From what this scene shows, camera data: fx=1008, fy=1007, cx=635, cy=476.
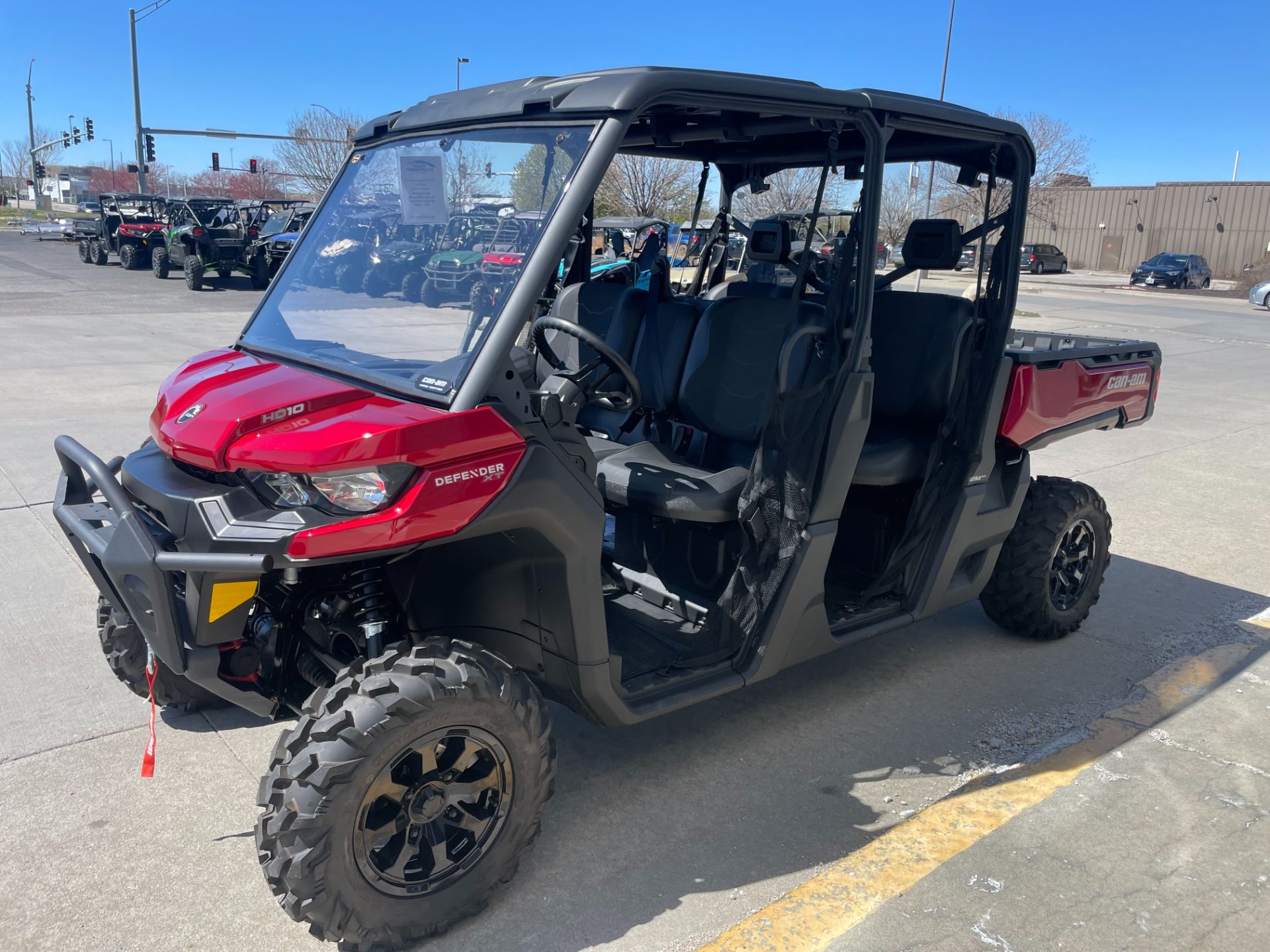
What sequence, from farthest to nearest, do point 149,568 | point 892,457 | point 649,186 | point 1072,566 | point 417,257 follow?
point 649,186 → point 1072,566 → point 892,457 → point 417,257 → point 149,568

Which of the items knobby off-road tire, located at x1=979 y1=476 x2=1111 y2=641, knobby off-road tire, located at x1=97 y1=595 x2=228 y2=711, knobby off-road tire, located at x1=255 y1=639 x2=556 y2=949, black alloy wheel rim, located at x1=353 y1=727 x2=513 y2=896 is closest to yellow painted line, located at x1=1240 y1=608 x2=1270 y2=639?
knobby off-road tire, located at x1=979 y1=476 x2=1111 y2=641

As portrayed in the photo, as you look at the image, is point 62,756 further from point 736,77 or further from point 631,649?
point 736,77

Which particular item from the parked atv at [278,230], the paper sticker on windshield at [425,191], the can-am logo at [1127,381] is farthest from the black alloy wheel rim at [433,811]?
the parked atv at [278,230]

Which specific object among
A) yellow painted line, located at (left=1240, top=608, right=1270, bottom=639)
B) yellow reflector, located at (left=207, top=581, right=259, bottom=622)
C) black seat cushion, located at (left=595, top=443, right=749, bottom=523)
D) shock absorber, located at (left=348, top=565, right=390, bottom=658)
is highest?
black seat cushion, located at (left=595, top=443, right=749, bottom=523)

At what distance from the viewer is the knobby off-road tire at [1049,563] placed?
4309 mm

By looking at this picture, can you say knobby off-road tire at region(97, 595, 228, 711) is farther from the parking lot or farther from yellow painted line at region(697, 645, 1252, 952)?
yellow painted line at region(697, 645, 1252, 952)

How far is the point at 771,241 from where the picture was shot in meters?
4.09

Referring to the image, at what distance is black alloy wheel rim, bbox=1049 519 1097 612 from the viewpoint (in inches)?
175

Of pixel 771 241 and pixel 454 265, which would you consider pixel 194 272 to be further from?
pixel 454 265

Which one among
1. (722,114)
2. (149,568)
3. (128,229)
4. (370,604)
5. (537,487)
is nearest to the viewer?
(149,568)

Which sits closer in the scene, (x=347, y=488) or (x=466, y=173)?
(x=347, y=488)

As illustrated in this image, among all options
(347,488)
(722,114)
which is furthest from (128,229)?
(347,488)

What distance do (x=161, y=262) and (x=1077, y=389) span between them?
74.9ft

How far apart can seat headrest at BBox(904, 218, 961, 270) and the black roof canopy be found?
1.00 feet
